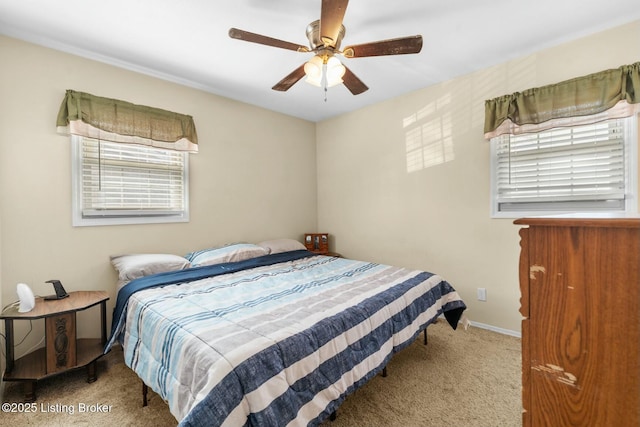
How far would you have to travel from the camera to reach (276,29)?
221cm

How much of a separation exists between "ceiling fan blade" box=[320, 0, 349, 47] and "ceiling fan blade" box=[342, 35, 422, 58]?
15cm

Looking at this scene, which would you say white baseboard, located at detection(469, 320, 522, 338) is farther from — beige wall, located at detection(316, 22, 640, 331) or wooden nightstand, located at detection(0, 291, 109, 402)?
wooden nightstand, located at detection(0, 291, 109, 402)

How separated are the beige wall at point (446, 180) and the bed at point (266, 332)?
0.76 meters

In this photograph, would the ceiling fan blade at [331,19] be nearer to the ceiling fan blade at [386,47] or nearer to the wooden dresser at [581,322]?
the ceiling fan blade at [386,47]

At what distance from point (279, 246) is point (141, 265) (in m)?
1.49

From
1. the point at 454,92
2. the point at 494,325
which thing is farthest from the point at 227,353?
the point at 454,92

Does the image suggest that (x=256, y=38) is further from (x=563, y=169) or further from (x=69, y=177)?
(x=563, y=169)

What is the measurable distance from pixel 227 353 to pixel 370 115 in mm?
3354

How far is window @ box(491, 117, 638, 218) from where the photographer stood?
2207 mm

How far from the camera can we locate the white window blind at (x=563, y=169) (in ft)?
7.37

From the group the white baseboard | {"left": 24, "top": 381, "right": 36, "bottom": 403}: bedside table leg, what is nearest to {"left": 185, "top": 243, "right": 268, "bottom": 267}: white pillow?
{"left": 24, "top": 381, "right": 36, "bottom": 403}: bedside table leg

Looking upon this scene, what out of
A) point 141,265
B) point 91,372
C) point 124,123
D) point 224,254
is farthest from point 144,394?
point 124,123

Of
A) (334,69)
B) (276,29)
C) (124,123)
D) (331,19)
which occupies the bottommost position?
(124,123)

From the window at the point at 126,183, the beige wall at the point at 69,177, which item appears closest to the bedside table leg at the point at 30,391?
the beige wall at the point at 69,177
